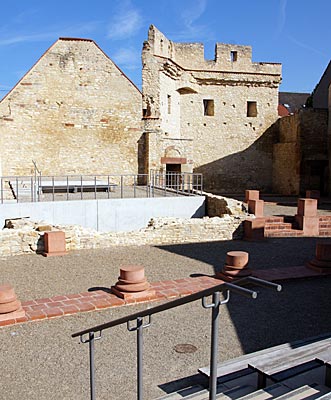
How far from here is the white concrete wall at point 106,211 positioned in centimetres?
1404

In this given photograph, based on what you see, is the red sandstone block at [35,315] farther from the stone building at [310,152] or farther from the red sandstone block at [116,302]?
the stone building at [310,152]

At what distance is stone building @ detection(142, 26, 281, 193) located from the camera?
2466cm

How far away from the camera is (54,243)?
11664mm

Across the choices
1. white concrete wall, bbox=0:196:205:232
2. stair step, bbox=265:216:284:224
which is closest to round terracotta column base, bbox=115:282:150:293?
white concrete wall, bbox=0:196:205:232

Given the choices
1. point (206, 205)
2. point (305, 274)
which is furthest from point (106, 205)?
point (305, 274)

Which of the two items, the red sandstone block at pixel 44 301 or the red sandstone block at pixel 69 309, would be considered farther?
the red sandstone block at pixel 44 301

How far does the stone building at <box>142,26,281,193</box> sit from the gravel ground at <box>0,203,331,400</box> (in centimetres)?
1442

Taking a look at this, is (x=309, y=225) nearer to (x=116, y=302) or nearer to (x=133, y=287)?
(x=133, y=287)

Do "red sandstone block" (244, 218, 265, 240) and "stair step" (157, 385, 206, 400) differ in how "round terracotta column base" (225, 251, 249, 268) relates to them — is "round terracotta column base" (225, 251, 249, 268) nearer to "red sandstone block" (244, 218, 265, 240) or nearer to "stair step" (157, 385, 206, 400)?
"stair step" (157, 385, 206, 400)

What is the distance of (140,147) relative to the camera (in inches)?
920

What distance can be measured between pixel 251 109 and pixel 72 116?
39.1ft

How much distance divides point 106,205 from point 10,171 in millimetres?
8729

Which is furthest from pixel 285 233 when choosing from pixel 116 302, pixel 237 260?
pixel 116 302

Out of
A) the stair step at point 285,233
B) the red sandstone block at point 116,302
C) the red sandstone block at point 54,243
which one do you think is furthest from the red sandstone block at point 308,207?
the red sandstone block at point 116,302
